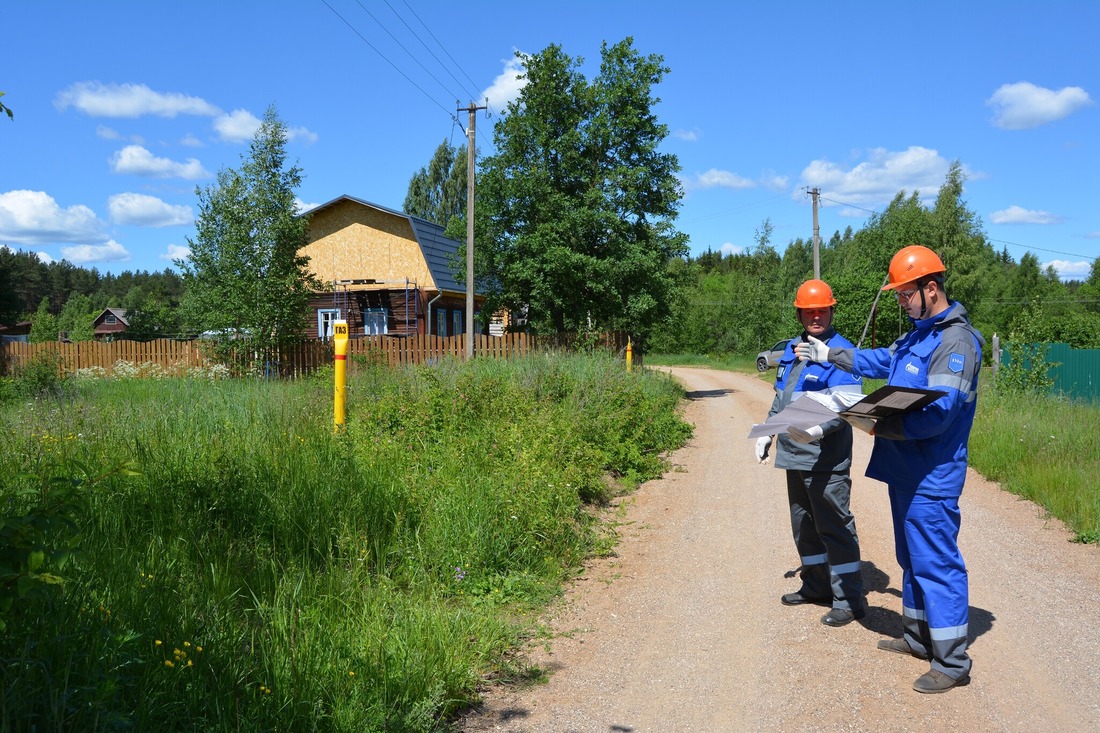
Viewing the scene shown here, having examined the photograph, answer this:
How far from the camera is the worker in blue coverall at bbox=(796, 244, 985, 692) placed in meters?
4.16

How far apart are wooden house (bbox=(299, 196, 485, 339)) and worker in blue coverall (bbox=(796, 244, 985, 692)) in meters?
28.0

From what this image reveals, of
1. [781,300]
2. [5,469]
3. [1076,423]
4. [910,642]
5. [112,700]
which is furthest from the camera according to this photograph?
[781,300]

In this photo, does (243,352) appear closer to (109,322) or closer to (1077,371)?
(1077,371)

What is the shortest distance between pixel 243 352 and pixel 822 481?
2097cm

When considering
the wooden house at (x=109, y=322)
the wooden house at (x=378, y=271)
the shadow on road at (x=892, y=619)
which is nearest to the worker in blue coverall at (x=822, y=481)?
the shadow on road at (x=892, y=619)

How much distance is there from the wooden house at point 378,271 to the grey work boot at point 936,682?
28629 millimetres

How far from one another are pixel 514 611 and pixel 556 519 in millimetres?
1508

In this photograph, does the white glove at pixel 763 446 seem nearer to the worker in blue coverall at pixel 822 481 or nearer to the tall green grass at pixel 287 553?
the worker in blue coverall at pixel 822 481

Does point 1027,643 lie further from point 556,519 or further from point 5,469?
point 5,469

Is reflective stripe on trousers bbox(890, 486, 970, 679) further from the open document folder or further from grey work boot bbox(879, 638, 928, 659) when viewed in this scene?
the open document folder

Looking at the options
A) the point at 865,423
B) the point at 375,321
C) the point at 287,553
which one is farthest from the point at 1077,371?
the point at 375,321

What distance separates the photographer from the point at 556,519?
6699 mm

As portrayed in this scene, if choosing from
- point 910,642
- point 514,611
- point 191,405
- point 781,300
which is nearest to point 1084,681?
point 910,642

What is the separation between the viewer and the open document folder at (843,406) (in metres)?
4.13
